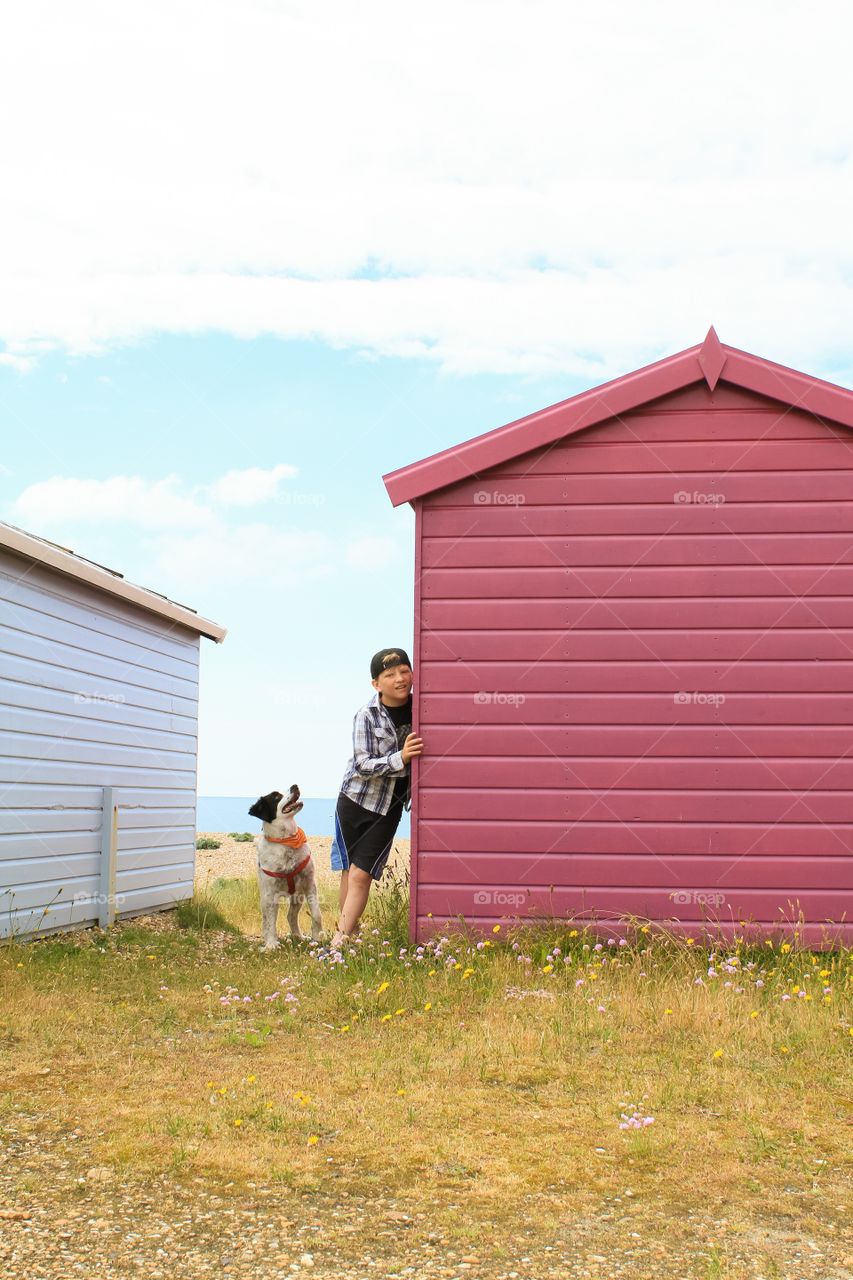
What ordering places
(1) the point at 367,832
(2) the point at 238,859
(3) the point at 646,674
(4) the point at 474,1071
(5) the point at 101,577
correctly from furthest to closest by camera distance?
(2) the point at 238,859
(5) the point at 101,577
(1) the point at 367,832
(3) the point at 646,674
(4) the point at 474,1071

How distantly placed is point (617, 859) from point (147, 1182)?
175 inches

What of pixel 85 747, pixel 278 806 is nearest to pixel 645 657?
pixel 278 806

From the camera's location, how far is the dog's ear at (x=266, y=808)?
30.4 feet

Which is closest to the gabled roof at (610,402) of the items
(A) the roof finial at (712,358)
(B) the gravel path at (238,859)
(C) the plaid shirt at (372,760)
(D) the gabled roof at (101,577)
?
(A) the roof finial at (712,358)

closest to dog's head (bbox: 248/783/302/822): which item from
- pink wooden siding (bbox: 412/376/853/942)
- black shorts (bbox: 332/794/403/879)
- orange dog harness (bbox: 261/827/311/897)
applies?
orange dog harness (bbox: 261/827/311/897)

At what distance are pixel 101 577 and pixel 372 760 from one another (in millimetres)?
4104

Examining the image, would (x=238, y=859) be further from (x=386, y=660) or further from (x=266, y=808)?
(x=386, y=660)

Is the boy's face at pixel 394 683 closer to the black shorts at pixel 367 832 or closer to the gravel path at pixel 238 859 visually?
the black shorts at pixel 367 832

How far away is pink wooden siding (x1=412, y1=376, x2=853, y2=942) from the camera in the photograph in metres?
7.82

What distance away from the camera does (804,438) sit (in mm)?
8141

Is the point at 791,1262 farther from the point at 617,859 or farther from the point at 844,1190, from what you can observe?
the point at 617,859

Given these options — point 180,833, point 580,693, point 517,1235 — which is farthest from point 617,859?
point 180,833

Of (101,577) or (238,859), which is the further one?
(238,859)

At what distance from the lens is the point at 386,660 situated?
8.29 metres
